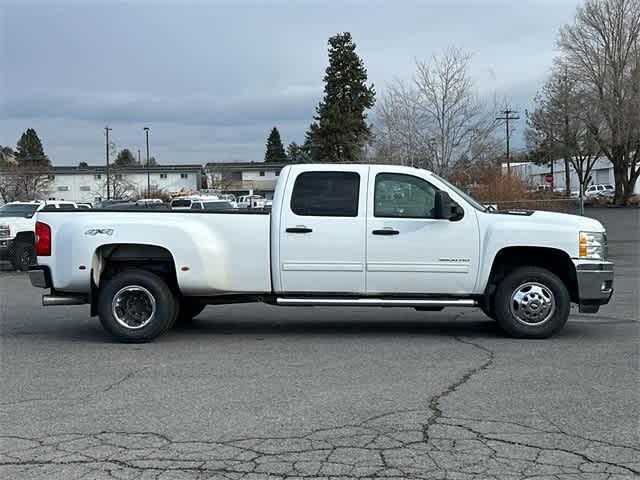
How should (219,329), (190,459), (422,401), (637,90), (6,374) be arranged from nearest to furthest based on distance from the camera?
(190,459) < (422,401) < (6,374) < (219,329) < (637,90)

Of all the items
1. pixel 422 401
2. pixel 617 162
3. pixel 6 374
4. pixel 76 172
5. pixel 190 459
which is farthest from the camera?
pixel 76 172

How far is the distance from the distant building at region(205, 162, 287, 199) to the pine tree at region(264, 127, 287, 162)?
21.2 m

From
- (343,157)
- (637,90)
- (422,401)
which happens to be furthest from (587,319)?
(343,157)

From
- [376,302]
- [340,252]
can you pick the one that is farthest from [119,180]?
[376,302]

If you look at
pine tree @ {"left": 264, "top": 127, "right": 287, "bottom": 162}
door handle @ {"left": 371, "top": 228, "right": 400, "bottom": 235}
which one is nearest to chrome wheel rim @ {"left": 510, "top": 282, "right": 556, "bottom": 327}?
door handle @ {"left": 371, "top": 228, "right": 400, "bottom": 235}

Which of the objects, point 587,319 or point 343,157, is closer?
point 587,319

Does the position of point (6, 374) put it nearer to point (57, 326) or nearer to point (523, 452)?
point (57, 326)

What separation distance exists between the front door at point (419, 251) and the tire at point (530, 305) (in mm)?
469

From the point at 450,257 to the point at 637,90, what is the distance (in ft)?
139

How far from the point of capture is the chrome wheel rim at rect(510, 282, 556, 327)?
9531 mm

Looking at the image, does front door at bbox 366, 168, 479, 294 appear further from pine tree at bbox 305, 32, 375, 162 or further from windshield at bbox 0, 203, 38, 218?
pine tree at bbox 305, 32, 375, 162

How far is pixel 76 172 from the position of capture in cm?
9069

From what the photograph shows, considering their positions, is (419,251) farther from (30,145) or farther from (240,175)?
(30,145)

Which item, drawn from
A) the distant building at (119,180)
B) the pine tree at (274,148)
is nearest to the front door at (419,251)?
the distant building at (119,180)
